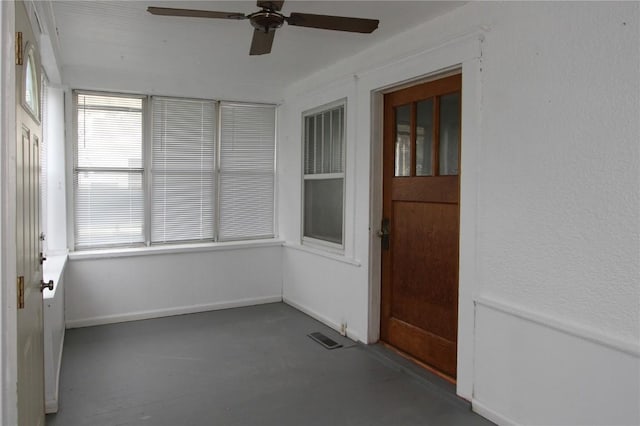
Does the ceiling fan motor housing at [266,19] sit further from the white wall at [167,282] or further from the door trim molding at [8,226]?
the white wall at [167,282]

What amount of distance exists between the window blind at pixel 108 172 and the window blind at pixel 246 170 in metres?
0.91

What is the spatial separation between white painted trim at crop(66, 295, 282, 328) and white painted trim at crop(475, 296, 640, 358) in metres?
3.08

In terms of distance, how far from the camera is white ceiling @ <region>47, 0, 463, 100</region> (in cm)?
300

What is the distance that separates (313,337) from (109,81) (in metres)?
3.24

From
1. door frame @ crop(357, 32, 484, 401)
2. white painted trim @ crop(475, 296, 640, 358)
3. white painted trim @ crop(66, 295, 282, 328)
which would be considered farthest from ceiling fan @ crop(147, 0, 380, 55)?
white painted trim @ crop(66, 295, 282, 328)

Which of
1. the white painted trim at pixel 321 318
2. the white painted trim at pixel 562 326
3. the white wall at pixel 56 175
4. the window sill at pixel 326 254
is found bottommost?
the white painted trim at pixel 321 318

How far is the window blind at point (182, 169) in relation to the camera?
4957 mm

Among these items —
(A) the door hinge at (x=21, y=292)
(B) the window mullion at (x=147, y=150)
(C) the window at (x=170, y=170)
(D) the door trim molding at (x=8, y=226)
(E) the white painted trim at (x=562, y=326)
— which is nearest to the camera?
(D) the door trim molding at (x=8, y=226)

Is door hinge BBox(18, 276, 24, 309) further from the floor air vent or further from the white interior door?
the floor air vent

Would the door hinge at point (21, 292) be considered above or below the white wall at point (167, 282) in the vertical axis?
above

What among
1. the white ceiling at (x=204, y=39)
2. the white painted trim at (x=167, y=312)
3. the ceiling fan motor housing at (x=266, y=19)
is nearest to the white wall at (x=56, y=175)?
the white ceiling at (x=204, y=39)

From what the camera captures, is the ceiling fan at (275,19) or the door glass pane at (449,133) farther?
the door glass pane at (449,133)

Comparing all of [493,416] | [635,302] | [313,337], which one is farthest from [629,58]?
[313,337]

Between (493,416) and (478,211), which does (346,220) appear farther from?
(493,416)
